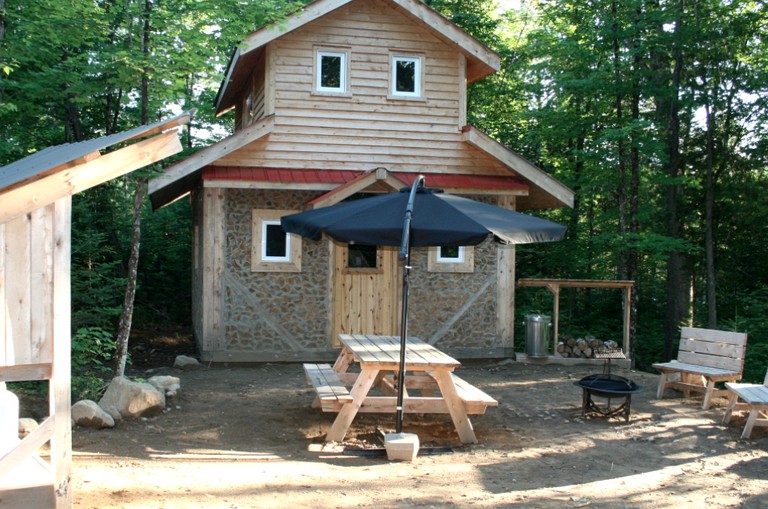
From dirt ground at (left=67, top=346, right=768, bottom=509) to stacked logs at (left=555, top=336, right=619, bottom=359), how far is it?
298 cm

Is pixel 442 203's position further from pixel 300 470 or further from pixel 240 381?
pixel 240 381

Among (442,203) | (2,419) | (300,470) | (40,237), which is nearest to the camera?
(40,237)

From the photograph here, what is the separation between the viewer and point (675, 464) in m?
6.46

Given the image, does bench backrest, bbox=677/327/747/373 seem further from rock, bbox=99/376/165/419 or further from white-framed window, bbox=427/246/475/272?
rock, bbox=99/376/165/419

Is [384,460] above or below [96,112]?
below

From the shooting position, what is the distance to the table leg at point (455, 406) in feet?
22.4

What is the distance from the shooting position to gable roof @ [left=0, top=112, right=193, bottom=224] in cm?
381

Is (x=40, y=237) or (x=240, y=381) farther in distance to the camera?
(x=240, y=381)

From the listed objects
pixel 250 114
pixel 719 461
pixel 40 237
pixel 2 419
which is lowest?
pixel 719 461

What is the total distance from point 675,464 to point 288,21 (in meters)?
8.19

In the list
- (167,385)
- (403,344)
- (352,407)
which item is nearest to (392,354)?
(352,407)

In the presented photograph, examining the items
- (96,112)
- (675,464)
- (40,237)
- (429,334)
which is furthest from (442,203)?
(96,112)

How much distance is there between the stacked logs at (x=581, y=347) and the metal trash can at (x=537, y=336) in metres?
0.30

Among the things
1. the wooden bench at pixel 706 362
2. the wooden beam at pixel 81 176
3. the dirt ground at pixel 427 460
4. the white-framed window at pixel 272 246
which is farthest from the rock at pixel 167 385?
the wooden bench at pixel 706 362
